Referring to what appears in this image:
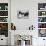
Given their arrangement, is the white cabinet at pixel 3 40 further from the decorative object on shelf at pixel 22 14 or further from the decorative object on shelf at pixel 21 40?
the decorative object on shelf at pixel 22 14

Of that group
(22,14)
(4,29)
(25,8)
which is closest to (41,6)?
(25,8)

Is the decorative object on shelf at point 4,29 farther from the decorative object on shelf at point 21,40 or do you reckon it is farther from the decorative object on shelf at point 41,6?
the decorative object on shelf at point 41,6

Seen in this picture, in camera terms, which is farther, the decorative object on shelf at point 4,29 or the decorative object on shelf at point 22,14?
the decorative object on shelf at point 4,29

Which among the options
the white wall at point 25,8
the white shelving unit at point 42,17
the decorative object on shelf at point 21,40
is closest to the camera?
the decorative object on shelf at point 21,40

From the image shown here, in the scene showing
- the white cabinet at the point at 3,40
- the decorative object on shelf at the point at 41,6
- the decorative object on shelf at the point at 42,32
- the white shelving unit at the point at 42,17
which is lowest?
the white cabinet at the point at 3,40

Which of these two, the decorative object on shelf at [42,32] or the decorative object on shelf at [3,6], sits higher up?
the decorative object on shelf at [3,6]

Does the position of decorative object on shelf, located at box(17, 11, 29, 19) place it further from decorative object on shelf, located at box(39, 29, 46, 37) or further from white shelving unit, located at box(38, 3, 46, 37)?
decorative object on shelf, located at box(39, 29, 46, 37)

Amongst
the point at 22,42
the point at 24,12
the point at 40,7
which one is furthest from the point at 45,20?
the point at 22,42

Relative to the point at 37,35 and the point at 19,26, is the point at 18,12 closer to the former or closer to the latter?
the point at 19,26

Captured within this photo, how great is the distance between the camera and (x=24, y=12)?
617cm

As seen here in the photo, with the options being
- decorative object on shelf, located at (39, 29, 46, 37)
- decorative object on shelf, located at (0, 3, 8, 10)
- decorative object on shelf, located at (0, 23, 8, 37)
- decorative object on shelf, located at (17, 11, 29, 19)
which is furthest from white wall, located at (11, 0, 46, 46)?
decorative object on shelf, located at (0, 23, 8, 37)

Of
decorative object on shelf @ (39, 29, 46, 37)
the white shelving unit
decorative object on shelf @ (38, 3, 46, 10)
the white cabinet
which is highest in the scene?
decorative object on shelf @ (38, 3, 46, 10)

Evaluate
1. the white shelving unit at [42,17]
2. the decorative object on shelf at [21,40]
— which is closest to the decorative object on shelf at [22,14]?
the white shelving unit at [42,17]

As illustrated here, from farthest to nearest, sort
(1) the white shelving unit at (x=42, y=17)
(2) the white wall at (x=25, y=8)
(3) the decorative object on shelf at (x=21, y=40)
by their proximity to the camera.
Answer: (1) the white shelving unit at (x=42, y=17) → (2) the white wall at (x=25, y=8) → (3) the decorative object on shelf at (x=21, y=40)
